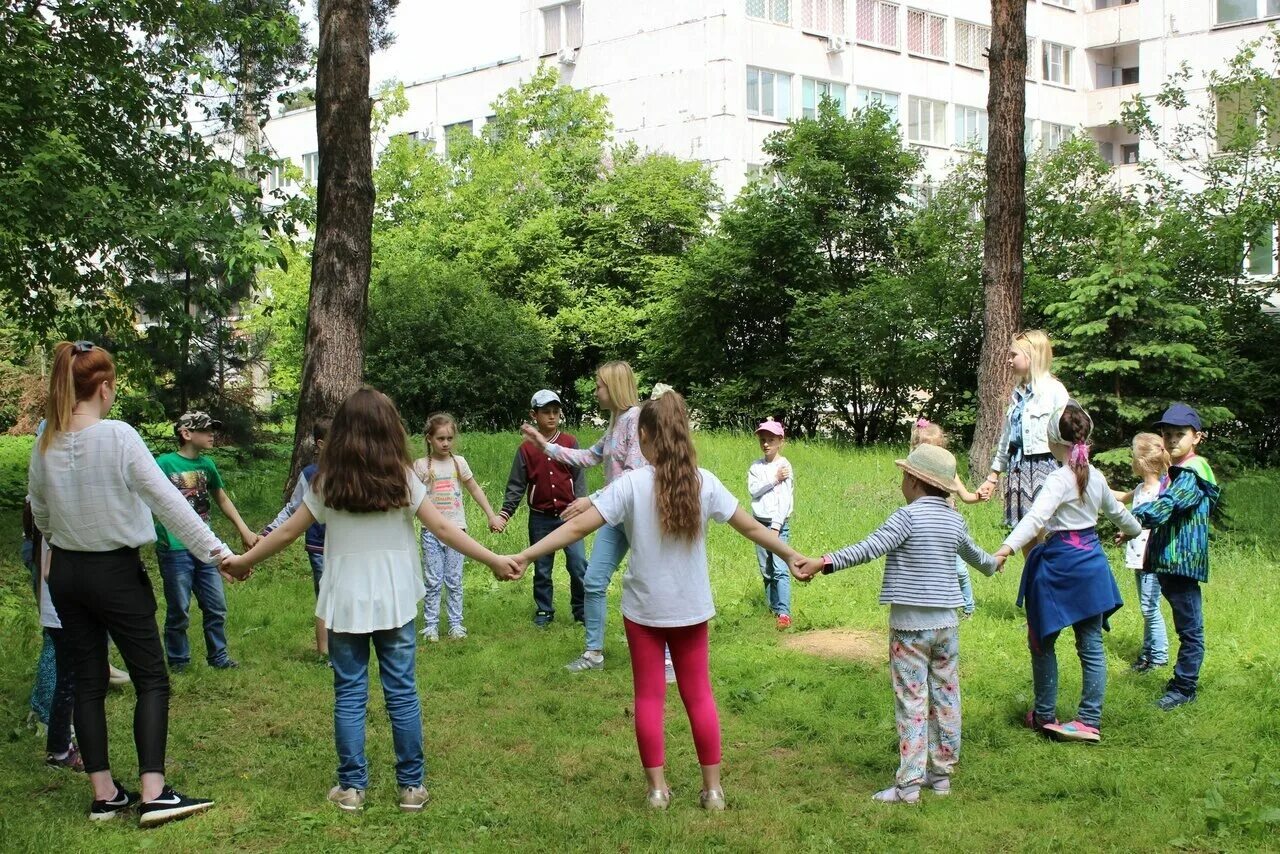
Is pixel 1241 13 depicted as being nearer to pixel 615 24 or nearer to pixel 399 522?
pixel 615 24

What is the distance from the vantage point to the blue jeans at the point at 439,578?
9734 millimetres

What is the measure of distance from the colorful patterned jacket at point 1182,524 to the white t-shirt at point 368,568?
4476 mm

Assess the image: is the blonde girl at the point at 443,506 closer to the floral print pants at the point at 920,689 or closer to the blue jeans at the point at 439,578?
the blue jeans at the point at 439,578

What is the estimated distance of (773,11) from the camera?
41.1m

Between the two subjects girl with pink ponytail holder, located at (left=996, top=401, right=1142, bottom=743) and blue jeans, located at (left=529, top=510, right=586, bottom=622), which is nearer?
girl with pink ponytail holder, located at (left=996, top=401, right=1142, bottom=743)

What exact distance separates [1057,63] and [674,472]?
166ft

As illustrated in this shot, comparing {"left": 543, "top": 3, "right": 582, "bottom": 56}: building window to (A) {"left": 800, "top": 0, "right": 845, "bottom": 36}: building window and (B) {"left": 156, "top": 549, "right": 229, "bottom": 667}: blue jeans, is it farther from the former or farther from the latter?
(B) {"left": 156, "top": 549, "right": 229, "bottom": 667}: blue jeans

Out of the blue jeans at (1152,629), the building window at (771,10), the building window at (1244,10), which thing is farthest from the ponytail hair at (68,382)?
the building window at (1244,10)

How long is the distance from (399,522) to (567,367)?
2972 cm

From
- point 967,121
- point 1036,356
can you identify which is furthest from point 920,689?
point 967,121

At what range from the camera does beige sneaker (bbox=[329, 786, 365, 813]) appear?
19.3ft

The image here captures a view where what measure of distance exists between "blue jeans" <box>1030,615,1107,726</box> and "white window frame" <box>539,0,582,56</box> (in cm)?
4054

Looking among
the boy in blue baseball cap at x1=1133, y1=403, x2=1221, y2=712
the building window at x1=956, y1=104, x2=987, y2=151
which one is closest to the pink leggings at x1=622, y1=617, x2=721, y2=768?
the boy in blue baseball cap at x1=1133, y1=403, x2=1221, y2=712

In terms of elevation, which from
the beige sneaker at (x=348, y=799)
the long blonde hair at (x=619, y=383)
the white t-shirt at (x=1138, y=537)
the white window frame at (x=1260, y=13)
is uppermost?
the white window frame at (x=1260, y=13)
